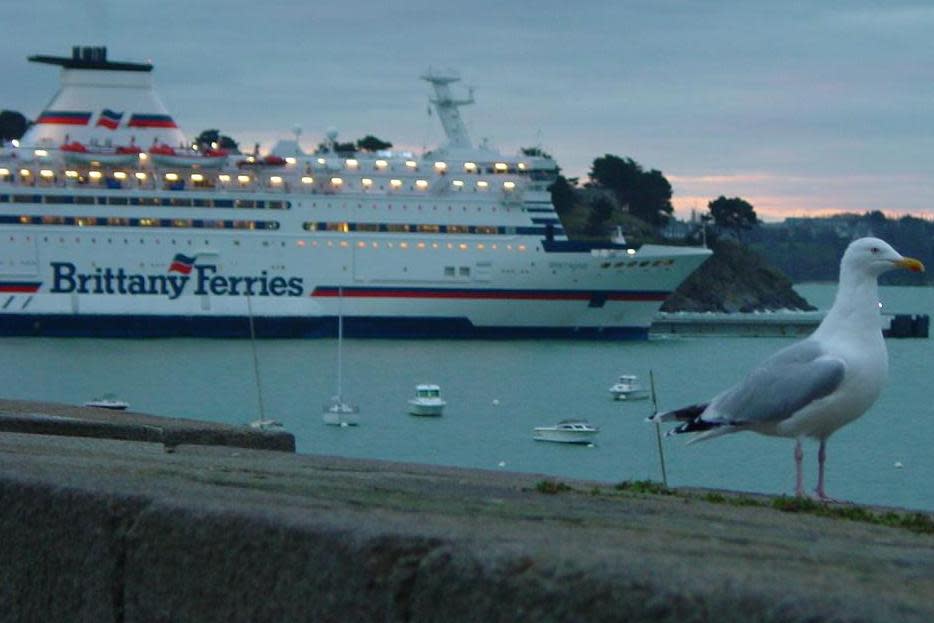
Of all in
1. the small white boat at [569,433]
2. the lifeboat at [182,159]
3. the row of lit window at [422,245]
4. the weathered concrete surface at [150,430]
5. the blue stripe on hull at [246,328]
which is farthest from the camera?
the lifeboat at [182,159]

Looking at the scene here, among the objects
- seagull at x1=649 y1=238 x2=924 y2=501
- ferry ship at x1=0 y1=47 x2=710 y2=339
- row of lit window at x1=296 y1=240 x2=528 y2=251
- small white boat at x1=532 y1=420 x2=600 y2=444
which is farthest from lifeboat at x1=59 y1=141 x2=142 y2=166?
seagull at x1=649 y1=238 x2=924 y2=501

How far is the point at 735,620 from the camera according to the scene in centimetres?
178

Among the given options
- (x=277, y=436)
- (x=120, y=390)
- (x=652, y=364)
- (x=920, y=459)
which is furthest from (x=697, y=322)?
(x=277, y=436)

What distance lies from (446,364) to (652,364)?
5.81 meters

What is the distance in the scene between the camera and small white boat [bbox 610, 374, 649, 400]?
36500 millimetres

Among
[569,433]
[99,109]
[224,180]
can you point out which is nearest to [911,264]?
[569,433]

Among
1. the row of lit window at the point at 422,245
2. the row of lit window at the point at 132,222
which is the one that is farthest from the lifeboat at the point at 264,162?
the row of lit window at the point at 422,245

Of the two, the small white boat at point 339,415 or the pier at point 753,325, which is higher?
the pier at point 753,325

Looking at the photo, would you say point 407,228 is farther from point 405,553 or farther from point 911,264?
point 405,553

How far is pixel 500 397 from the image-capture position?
37469mm

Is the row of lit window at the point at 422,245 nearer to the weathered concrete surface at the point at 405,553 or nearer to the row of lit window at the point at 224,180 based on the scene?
the row of lit window at the point at 224,180

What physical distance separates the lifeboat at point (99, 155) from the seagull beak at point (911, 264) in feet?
156

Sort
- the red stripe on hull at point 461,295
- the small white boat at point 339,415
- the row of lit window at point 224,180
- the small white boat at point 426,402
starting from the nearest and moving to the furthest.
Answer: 1. the small white boat at point 339,415
2. the small white boat at point 426,402
3. the red stripe on hull at point 461,295
4. the row of lit window at point 224,180

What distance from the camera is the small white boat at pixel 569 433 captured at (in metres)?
27.9
